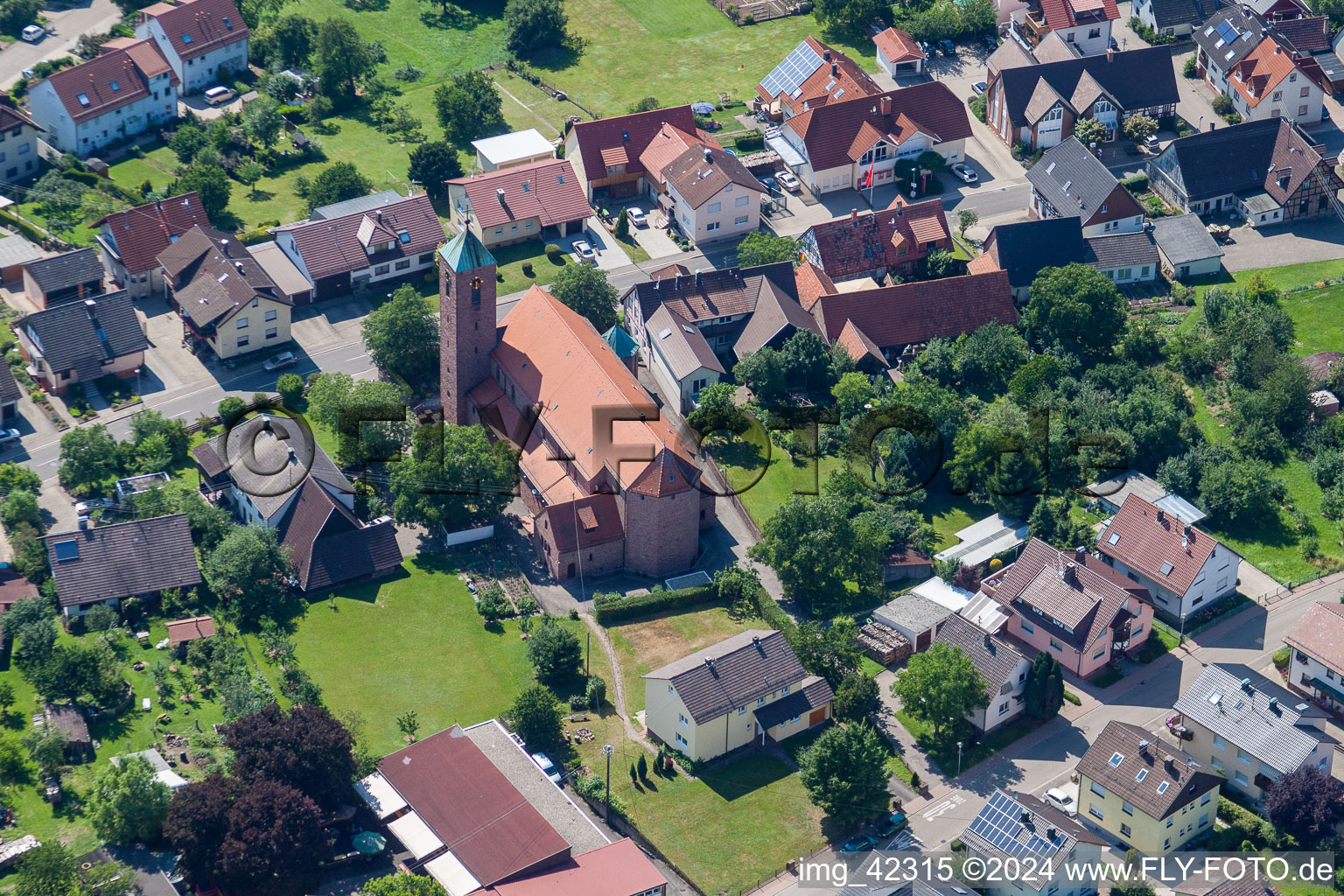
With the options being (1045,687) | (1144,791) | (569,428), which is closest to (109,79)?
(569,428)

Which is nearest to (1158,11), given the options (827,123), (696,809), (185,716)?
(827,123)

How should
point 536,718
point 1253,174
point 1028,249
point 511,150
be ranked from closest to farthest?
point 536,718 → point 1028,249 → point 1253,174 → point 511,150

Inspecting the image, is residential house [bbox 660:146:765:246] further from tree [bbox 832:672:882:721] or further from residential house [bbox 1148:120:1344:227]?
tree [bbox 832:672:882:721]

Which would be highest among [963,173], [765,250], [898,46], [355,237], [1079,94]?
[1079,94]

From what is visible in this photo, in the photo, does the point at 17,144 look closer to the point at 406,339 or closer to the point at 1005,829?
the point at 406,339

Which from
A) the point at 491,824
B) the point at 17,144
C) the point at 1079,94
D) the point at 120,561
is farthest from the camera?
the point at 1079,94

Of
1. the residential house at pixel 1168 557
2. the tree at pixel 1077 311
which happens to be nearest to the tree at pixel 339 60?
the tree at pixel 1077 311
